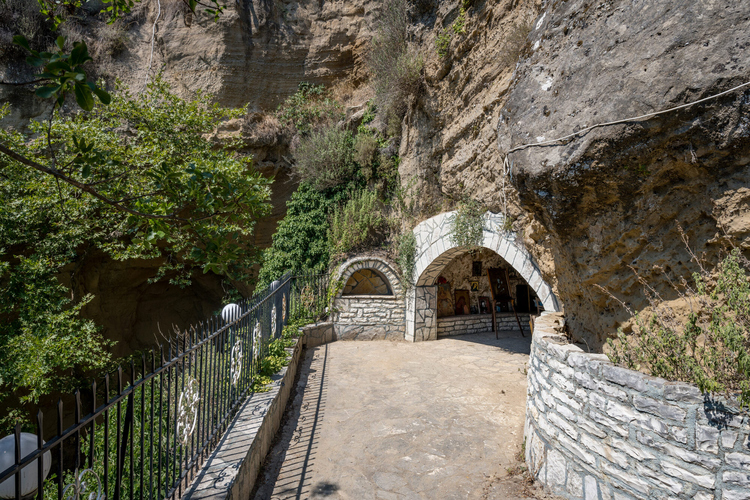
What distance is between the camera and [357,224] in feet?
30.5

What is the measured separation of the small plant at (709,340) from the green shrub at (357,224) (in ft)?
22.5

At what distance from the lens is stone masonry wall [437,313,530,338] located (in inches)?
360

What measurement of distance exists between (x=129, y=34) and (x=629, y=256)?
1544cm

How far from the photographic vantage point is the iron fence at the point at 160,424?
149 centimetres

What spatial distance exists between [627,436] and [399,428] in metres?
2.49

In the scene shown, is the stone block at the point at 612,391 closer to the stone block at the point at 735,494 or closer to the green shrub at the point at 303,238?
the stone block at the point at 735,494

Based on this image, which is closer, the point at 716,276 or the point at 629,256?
the point at 716,276

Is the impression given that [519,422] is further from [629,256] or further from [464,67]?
[464,67]

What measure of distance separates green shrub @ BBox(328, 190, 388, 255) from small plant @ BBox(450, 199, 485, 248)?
→ 2.55 metres

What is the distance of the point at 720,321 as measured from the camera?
7.61 feet

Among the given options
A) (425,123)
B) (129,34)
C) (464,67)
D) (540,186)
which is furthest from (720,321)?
(129,34)

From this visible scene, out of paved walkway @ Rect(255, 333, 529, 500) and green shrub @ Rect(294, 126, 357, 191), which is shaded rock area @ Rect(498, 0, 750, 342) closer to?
paved walkway @ Rect(255, 333, 529, 500)

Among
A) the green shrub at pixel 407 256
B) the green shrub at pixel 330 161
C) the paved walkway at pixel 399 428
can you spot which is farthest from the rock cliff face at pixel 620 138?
the green shrub at pixel 330 161

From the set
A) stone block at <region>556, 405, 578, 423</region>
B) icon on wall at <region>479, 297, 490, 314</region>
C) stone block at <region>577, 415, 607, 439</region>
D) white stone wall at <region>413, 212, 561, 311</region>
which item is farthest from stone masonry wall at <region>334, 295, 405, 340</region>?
stone block at <region>577, 415, 607, 439</region>
